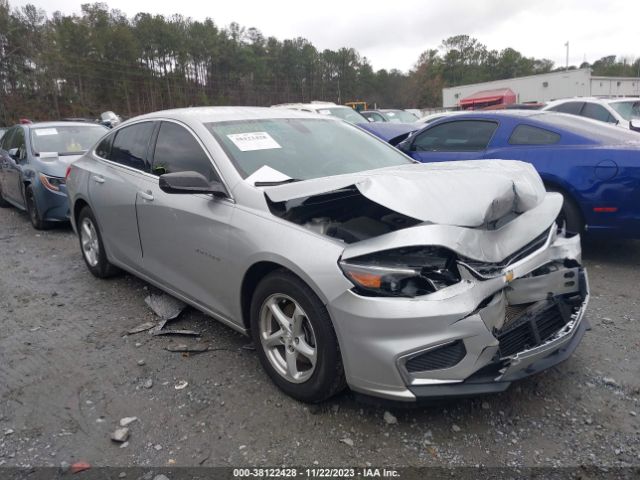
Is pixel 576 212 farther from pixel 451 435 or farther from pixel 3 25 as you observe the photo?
pixel 3 25

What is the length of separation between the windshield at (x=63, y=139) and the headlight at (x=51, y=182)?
27.9 inches

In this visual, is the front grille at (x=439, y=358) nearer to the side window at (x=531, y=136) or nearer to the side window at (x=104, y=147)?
the side window at (x=104, y=147)

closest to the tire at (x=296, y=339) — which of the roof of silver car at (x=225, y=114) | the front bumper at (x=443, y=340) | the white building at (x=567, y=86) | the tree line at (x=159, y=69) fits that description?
the front bumper at (x=443, y=340)

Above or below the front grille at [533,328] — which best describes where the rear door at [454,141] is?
above

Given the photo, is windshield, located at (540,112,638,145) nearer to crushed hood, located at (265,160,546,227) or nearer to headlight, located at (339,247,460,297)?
crushed hood, located at (265,160,546,227)

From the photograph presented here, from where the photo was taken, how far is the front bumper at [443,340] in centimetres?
225

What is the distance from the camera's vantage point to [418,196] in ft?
8.16

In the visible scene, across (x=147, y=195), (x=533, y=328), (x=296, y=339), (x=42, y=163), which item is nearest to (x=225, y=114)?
(x=147, y=195)

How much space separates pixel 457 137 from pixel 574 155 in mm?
1565

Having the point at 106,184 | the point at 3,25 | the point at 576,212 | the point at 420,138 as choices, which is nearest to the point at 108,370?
the point at 106,184

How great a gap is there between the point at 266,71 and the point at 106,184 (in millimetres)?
68878

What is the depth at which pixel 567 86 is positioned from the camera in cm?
3741

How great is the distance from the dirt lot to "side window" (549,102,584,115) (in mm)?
9306

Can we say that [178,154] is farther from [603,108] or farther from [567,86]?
[567,86]
